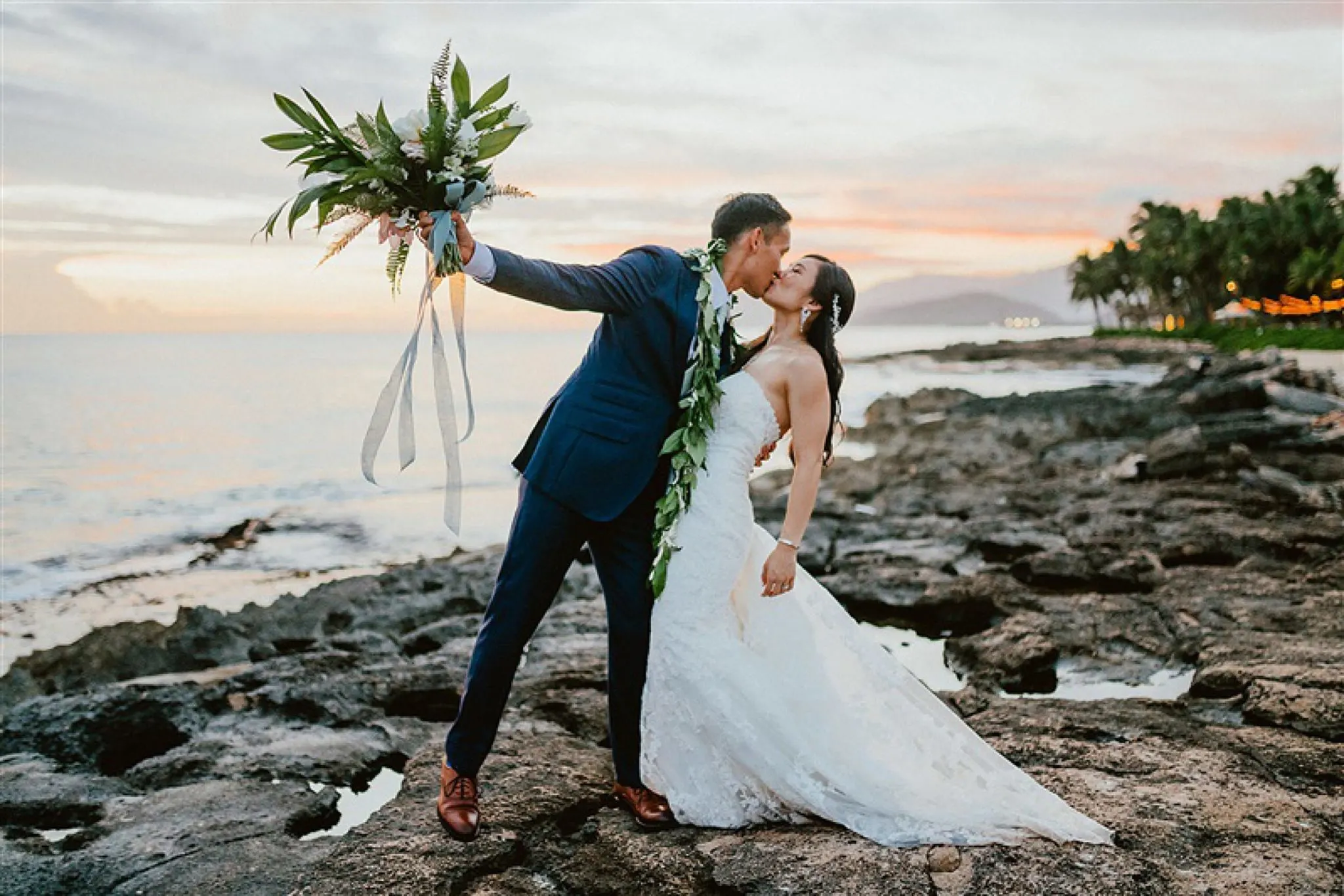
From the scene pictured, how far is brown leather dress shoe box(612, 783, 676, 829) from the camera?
3779 millimetres

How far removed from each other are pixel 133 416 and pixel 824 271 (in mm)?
36029

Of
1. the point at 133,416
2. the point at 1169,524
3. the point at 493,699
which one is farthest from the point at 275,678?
the point at 133,416

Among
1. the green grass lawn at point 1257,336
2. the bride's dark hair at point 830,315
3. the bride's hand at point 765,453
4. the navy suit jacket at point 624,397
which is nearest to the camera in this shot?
the navy suit jacket at point 624,397

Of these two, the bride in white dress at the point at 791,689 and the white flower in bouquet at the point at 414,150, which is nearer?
the white flower in bouquet at the point at 414,150

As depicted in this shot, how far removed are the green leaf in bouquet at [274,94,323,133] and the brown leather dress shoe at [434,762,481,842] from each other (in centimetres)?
222

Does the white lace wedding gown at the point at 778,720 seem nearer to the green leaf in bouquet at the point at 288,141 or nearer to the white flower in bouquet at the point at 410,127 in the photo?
the white flower in bouquet at the point at 410,127

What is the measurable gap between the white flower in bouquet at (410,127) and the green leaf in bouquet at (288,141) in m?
0.27

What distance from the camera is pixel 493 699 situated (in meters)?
3.82

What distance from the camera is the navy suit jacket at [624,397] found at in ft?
12.3

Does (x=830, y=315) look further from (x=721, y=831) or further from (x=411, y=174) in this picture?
(x=721, y=831)

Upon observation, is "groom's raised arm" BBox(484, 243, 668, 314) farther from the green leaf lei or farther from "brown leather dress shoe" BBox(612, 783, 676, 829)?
"brown leather dress shoe" BBox(612, 783, 676, 829)

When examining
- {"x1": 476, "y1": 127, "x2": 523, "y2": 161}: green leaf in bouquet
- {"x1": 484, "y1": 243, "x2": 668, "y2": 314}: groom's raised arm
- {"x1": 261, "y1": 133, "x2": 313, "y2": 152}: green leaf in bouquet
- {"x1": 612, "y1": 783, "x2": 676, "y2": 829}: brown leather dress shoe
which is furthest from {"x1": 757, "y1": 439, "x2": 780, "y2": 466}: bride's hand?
{"x1": 261, "y1": 133, "x2": 313, "y2": 152}: green leaf in bouquet

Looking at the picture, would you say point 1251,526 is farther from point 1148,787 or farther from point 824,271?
point 824,271

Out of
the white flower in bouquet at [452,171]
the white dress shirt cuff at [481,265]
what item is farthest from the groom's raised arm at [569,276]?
the white flower in bouquet at [452,171]
